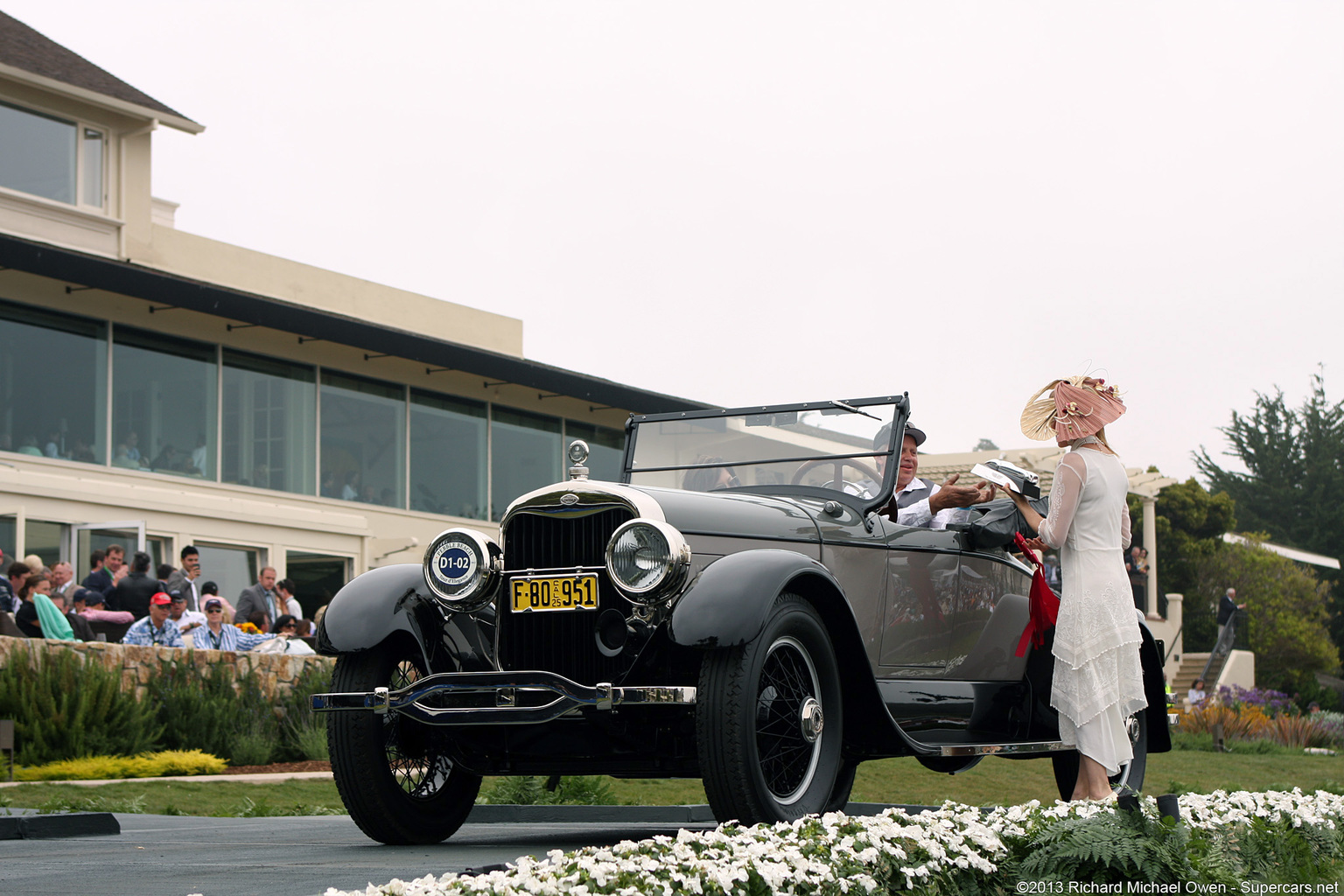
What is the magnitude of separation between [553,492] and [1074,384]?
2.51m

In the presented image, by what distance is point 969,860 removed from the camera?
4.55m

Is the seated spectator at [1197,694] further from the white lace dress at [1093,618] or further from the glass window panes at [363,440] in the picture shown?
the white lace dress at [1093,618]

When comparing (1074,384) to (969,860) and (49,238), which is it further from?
(49,238)

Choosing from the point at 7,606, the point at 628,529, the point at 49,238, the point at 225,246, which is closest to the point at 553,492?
the point at 628,529

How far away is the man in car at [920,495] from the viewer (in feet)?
24.2

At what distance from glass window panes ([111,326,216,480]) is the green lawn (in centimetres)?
1064

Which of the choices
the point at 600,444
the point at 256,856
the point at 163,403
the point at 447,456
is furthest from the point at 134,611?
the point at 600,444

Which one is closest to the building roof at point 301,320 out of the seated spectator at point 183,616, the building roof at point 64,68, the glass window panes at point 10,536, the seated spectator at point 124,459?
the seated spectator at point 124,459

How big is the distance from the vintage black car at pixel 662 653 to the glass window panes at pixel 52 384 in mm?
15216

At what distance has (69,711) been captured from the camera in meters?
12.2

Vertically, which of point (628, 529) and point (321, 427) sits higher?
point (321, 427)

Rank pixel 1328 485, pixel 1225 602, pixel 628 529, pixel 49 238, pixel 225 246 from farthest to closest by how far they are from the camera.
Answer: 1. pixel 1328 485
2. pixel 1225 602
3. pixel 225 246
4. pixel 49 238
5. pixel 628 529

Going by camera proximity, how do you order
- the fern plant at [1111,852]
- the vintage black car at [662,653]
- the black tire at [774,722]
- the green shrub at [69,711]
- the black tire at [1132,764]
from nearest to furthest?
the fern plant at [1111,852]
the black tire at [774,722]
the vintage black car at [662,653]
the black tire at [1132,764]
the green shrub at [69,711]

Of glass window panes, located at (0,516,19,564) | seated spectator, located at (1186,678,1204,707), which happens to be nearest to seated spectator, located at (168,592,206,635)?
glass window panes, located at (0,516,19,564)
